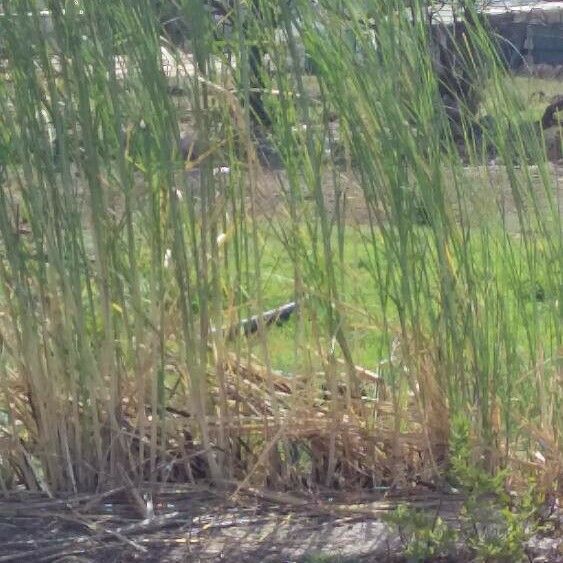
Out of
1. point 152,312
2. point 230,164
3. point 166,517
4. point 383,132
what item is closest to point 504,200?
point 383,132

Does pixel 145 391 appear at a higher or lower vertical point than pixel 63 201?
lower

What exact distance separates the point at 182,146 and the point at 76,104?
0.32 metres

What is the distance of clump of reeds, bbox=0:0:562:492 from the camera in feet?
10.1

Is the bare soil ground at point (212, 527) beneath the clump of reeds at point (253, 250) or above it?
beneath

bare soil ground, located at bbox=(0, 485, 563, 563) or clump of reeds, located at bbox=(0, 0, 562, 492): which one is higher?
clump of reeds, located at bbox=(0, 0, 562, 492)

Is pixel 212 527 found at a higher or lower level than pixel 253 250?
lower

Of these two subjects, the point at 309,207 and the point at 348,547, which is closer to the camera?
the point at 348,547

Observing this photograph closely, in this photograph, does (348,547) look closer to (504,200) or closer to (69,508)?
(69,508)

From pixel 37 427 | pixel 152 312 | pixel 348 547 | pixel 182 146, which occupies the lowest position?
pixel 348 547

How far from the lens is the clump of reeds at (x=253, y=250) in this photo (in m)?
3.09

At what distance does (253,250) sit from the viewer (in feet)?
10.7

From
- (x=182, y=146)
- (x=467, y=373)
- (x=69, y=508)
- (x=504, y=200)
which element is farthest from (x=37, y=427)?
(x=504, y=200)

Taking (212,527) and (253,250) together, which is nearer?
(212,527)

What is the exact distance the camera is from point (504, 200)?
3.25 m
